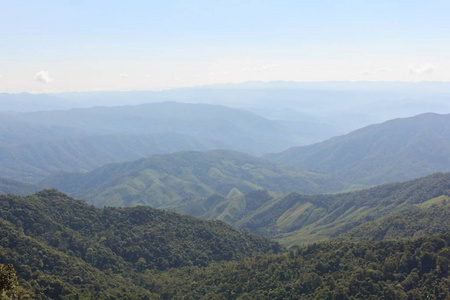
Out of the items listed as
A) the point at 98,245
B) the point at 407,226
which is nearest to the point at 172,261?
the point at 98,245

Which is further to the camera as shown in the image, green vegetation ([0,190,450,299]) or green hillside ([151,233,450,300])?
green vegetation ([0,190,450,299])

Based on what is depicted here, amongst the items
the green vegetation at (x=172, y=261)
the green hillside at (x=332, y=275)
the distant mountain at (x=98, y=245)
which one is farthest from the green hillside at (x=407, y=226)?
the green hillside at (x=332, y=275)

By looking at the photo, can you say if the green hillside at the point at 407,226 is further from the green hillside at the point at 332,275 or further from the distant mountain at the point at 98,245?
the green hillside at the point at 332,275

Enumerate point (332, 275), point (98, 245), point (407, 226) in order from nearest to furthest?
1. point (332, 275)
2. point (98, 245)
3. point (407, 226)

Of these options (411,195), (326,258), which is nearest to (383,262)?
(326,258)

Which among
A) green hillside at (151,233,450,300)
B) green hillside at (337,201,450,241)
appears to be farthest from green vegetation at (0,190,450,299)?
green hillside at (337,201,450,241)

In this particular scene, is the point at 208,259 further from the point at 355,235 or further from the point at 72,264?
the point at 355,235

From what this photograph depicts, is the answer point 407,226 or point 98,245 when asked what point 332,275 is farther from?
point 407,226

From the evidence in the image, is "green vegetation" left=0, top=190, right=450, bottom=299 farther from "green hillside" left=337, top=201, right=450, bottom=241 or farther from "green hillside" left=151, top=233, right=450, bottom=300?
"green hillside" left=337, top=201, right=450, bottom=241

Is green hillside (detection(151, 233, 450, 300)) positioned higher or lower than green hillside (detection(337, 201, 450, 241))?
higher

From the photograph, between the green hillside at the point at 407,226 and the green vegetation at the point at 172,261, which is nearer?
the green vegetation at the point at 172,261
